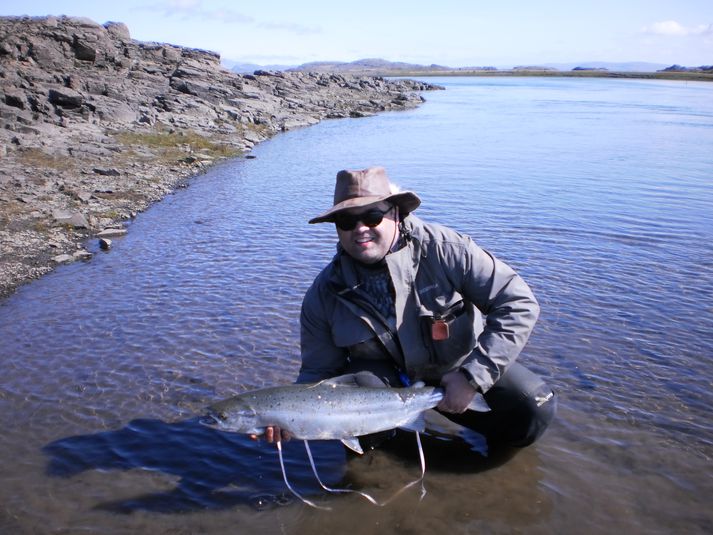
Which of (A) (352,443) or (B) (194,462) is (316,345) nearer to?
(A) (352,443)

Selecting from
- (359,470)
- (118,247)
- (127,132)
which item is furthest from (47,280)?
(127,132)

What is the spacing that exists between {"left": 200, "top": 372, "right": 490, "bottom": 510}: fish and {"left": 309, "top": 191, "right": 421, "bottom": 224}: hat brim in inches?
52.9

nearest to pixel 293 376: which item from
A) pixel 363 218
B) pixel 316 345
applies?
pixel 316 345

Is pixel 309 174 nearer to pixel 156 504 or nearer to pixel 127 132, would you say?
pixel 127 132

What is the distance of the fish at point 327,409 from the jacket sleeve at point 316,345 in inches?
25.3

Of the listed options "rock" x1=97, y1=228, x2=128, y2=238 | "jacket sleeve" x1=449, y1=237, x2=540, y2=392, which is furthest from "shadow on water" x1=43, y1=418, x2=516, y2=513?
"rock" x1=97, y1=228, x2=128, y2=238

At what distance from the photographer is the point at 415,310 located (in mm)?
5266

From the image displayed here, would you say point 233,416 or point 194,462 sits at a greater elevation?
point 233,416

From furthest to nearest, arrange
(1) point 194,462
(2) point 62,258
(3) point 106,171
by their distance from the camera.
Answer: (3) point 106,171
(2) point 62,258
(1) point 194,462

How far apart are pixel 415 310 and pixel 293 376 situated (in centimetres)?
273

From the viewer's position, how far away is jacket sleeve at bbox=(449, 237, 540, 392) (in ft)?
15.7

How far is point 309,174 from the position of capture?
75.4 ft

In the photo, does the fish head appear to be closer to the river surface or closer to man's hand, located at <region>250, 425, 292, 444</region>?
man's hand, located at <region>250, 425, 292, 444</region>

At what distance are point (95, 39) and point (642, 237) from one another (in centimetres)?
4077
